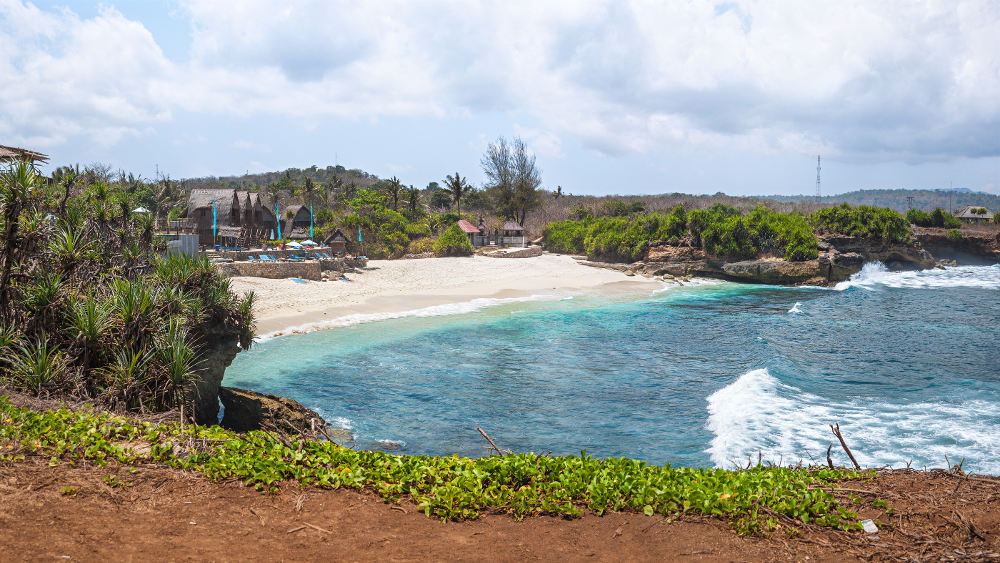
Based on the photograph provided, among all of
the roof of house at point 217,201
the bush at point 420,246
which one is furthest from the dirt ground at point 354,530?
the bush at point 420,246

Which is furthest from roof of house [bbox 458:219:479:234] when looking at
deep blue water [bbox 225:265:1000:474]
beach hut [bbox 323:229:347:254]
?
deep blue water [bbox 225:265:1000:474]

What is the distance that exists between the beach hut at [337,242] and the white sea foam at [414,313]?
1279 centimetres

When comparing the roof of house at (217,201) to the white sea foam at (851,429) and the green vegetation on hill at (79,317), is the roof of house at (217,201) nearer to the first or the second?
the green vegetation on hill at (79,317)

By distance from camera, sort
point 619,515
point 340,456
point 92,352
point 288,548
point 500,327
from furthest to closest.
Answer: point 500,327 → point 92,352 → point 340,456 → point 619,515 → point 288,548

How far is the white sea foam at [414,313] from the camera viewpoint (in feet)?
74.6

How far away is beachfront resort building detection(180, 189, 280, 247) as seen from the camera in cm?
4088

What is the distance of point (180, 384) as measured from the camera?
8930 mm

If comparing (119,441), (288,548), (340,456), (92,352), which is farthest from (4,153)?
(288,548)

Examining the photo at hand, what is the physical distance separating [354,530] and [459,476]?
3.99ft

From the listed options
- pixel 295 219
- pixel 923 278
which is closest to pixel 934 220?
pixel 923 278

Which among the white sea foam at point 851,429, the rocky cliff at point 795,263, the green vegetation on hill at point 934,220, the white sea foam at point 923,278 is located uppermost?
the green vegetation on hill at point 934,220

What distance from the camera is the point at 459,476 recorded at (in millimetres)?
5840

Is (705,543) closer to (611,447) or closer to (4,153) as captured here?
(611,447)

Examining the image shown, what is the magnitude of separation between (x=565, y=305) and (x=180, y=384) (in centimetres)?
2395
